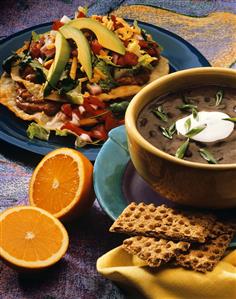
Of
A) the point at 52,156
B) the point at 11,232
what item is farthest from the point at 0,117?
the point at 11,232

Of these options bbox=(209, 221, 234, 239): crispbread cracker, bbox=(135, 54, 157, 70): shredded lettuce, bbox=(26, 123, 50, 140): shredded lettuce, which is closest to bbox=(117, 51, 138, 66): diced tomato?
bbox=(135, 54, 157, 70): shredded lettuce

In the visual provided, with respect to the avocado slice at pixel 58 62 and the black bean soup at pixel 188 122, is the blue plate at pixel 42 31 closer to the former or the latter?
the avocado slice at pixel 58 62

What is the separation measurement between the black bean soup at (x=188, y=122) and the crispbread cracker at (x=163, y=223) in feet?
0.56

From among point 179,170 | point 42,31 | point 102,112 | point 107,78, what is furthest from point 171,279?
point 42,31

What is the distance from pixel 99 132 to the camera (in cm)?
275

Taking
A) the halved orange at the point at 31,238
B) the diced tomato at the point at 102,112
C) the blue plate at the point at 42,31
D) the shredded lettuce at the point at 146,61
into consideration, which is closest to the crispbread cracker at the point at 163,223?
the halved orange at the point at 31,238

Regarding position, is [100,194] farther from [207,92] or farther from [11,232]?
[207,92]

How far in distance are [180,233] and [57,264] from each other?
52 centimetres

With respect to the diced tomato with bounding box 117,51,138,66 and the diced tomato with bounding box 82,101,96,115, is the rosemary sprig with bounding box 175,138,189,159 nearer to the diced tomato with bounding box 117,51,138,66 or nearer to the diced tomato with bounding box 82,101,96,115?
the diced tomato with bounding box 82,101,96,115

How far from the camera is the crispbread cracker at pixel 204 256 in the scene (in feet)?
6.03

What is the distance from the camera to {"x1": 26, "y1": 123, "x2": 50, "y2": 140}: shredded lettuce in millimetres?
2691

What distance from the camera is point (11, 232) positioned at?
2.10 meters

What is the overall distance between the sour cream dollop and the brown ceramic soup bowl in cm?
12

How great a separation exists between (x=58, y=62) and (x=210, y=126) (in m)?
1.25
